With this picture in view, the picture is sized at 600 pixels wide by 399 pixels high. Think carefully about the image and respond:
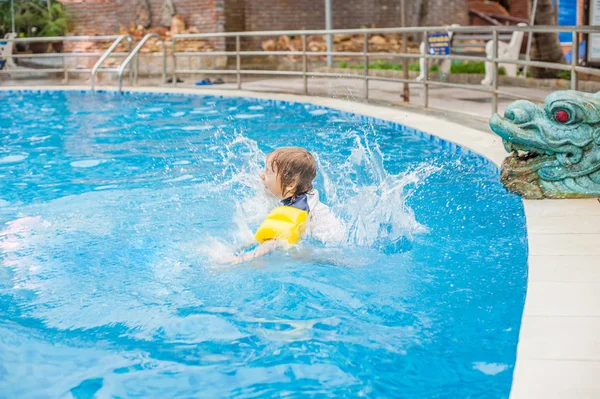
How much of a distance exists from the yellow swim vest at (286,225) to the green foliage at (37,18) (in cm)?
1851

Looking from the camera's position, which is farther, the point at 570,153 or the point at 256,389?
the point at 570,153

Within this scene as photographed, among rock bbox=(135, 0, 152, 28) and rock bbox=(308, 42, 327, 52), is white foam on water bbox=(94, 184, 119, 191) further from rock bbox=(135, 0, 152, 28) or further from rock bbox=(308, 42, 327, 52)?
rock bbox=(135, 0, 152, 28)

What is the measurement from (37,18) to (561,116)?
60.8 ft

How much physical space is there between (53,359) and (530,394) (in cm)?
208

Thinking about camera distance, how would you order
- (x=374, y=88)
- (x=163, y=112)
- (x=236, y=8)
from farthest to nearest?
(x=236, y=8) < (x=374, y=88) < (x=163, y=112)

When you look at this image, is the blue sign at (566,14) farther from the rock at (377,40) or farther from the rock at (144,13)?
the rock at (144,13)

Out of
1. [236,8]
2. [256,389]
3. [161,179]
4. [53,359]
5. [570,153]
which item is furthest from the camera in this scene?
[236,8]

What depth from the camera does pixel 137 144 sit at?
32.4 feet

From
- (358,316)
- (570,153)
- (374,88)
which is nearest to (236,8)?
(374,88)

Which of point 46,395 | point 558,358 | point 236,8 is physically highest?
point 236,8

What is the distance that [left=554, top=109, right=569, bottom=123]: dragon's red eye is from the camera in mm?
5792

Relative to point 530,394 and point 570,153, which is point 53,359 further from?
point 570,153

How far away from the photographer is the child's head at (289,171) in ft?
15.0

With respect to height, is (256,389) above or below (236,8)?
below
